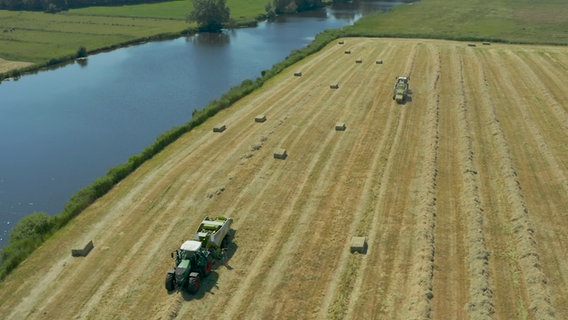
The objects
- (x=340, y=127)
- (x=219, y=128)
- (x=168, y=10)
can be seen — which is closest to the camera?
(x=340, y=127)

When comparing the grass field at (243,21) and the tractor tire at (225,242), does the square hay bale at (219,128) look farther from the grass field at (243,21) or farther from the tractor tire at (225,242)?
the grass field at (243,21)

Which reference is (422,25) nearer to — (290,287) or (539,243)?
(539,243)

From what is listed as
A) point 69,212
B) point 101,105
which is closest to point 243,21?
point 101,105

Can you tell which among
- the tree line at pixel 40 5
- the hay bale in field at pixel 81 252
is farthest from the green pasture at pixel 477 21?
the tree line at pixel 40 5

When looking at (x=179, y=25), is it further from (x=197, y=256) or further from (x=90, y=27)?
(x=197, y=256)

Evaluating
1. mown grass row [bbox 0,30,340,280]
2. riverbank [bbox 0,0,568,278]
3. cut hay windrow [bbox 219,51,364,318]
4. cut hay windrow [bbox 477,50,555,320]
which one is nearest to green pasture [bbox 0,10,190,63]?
riverbank [bbox 0,0,568,278]

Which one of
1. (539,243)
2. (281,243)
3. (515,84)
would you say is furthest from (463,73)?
(281,243)

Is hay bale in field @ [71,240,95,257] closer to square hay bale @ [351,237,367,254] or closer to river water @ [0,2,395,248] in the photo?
river water @ [0,2,395,248]

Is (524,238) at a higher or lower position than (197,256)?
lower
